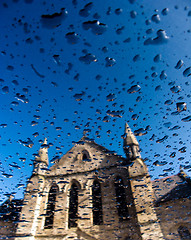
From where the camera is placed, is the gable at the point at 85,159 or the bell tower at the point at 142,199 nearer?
the bell tower at the point at 142,199

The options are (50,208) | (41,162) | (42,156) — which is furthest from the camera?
(42,156)

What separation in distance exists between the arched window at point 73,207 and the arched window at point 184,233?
7.38m

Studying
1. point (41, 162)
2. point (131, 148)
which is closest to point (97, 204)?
point (131, 148)

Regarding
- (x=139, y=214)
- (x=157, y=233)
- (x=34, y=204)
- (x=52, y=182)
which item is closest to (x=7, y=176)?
(x=34, y=204)

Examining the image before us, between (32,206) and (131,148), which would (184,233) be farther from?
(32,206)

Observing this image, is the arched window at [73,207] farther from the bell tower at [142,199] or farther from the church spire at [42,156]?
the bell tower at [142,199]

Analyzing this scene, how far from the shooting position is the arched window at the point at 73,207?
395 inches

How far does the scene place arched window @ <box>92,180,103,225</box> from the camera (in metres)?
9.90

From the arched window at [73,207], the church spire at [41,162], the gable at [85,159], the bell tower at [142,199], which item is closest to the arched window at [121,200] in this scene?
the bell tower at [142,199]

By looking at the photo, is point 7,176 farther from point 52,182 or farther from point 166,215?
point 166,215

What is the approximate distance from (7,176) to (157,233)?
891cm

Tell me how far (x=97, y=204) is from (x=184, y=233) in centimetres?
623

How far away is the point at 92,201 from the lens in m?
10.6

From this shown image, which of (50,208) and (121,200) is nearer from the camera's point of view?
(121,200)
